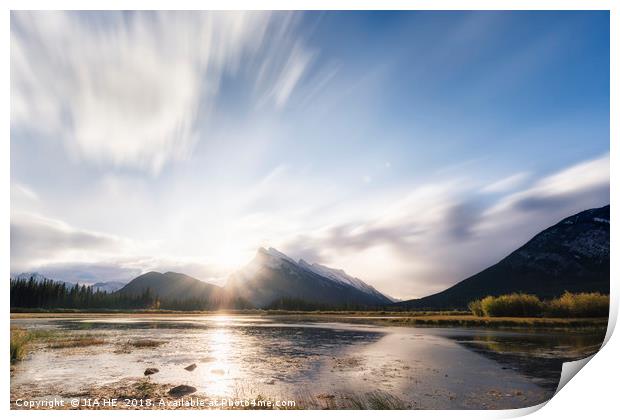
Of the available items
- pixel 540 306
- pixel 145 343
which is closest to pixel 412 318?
pixel 540 306

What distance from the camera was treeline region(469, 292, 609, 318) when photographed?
14.0 m

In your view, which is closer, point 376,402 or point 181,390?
point 376,402

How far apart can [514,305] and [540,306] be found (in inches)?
48.6

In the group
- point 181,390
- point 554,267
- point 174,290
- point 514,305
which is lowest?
point 181,390

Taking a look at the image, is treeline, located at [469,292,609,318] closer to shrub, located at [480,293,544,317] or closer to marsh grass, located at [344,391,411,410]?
shrub, located at [480,293,544,317]

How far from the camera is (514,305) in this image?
2034cm

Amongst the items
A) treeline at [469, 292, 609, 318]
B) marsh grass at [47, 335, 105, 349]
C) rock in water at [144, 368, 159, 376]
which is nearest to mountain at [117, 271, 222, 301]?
marsh grass at [47, 335, 105, 349]

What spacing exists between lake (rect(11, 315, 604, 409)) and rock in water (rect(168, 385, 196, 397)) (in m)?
0.17

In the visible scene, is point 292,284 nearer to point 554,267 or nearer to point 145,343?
point 145,343

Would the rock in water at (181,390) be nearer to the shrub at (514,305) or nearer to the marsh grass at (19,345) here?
the marsh grass at (19,345)

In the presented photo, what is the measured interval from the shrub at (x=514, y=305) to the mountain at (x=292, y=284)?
6.50 meters

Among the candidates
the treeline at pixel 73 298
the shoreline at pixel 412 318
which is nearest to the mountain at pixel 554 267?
the shoreline at pixel 412 318

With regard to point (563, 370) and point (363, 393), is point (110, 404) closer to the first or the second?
point (363, 393)
